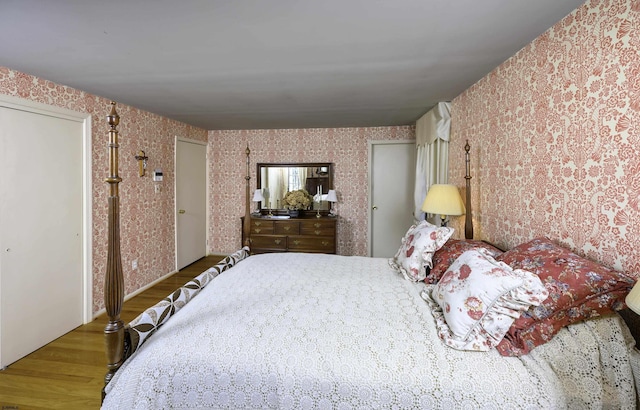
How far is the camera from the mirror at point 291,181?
4965 millimetres

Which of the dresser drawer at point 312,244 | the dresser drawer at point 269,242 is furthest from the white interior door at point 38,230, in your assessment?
the dresser drawer at point 312,244

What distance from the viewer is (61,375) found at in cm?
218

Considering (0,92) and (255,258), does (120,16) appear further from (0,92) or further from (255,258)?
(255,258)

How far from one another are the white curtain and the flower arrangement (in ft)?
5.40

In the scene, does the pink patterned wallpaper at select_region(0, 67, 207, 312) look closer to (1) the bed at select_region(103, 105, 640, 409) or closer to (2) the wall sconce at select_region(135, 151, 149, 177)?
(2) the wall sconce at select_region(135, 151, 149, 177)

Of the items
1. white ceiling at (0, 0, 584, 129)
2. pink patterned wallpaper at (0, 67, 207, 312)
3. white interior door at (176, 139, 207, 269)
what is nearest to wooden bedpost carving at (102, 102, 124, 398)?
white ceiling at (0, 0, 584, 129)

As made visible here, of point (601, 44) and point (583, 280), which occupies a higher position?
point (601, 44)

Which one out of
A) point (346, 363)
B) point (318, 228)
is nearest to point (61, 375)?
point (346, 363)

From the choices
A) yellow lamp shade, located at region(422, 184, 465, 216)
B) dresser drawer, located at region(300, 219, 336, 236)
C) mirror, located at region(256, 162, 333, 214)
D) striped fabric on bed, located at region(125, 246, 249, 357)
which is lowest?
striped fabric on bed, located at region(125, 246, 249, 357)

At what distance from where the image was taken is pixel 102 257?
10.4 feet

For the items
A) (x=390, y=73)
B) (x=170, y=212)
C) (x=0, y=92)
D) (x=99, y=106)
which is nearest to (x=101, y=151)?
(x=99, y=106)

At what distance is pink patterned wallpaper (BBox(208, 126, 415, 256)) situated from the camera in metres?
4.94

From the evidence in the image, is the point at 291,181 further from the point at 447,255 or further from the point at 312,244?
the point at 447,255

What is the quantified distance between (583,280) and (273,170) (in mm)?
4317
